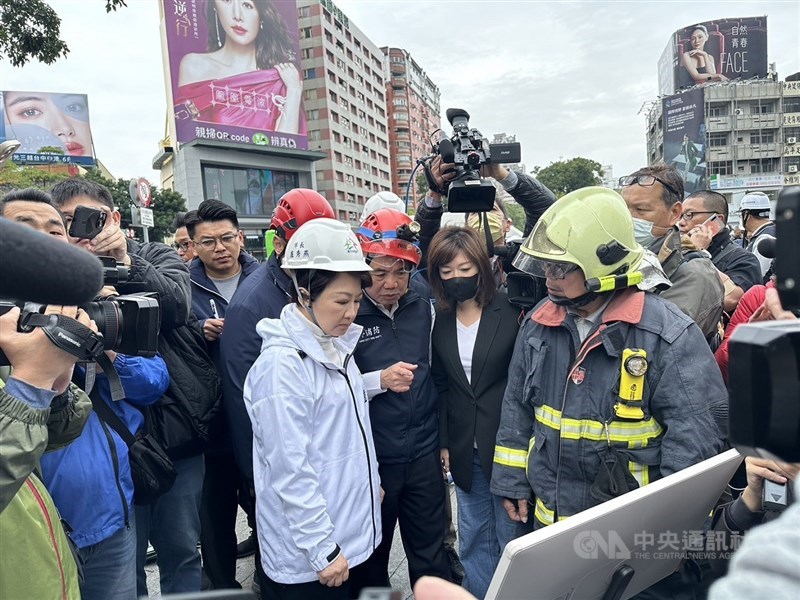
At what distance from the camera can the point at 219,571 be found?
303 centimetres

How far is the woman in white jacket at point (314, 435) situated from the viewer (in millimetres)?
1854

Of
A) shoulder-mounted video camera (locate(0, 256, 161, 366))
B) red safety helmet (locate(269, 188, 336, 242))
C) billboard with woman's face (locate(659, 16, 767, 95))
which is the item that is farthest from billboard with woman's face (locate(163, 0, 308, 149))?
shoulder-mounted video camera (locate(0, 256, 161, 366))

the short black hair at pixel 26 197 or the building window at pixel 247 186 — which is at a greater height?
the building window at pixel 247 186

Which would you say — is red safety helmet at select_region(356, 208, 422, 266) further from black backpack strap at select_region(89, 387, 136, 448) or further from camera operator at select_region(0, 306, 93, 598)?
camera operator at select_region(0, 306, 93, 598)

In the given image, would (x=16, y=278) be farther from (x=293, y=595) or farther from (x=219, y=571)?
(x=219, y=571)

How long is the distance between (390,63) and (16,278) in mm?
71678

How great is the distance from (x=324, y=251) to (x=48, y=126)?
41.0 meters

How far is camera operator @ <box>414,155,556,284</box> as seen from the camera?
2805mm

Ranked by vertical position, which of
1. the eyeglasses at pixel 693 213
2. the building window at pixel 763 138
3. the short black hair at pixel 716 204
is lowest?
the eyeglasses at pixel 693 213

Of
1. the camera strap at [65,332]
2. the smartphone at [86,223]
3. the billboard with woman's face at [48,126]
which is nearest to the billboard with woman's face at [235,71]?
the billboard with woman's face at [48,126]

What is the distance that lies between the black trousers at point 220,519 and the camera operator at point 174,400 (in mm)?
335

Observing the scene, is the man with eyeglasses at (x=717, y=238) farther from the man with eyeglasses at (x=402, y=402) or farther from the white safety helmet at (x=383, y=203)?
the man with eyeglasses at (x=402, y=402)

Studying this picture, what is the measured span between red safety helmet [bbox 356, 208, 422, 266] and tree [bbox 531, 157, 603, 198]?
46.3 meters

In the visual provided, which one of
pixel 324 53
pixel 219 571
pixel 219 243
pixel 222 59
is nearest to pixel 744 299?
pixel 219 243
